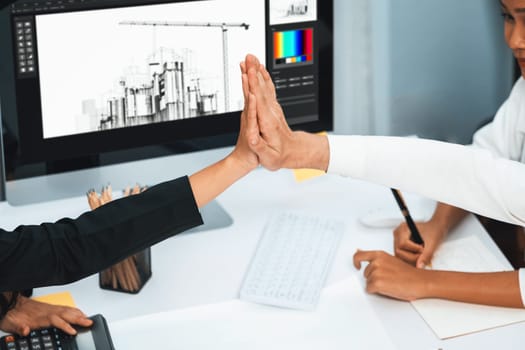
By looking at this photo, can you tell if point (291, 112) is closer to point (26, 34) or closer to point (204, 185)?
point (204, 185)

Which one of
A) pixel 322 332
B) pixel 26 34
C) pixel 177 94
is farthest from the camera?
pixel 177 94

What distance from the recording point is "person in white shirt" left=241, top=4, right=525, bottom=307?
4.28 ft

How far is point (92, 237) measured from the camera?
1.16 m

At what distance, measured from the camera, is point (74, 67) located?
143 cm

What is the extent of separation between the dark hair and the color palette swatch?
623mm

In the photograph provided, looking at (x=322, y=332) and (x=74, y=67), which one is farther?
(x=74, y=67)

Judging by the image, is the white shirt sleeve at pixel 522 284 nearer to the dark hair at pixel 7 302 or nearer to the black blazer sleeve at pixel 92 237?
the black blazer sleeve at pixel 92 237

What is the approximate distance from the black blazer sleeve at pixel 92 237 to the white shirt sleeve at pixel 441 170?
292 mm

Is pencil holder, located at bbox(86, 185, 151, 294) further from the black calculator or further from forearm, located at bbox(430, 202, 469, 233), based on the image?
forearm, located at bbox(430, 202, 469, 233)

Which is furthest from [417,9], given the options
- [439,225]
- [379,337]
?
[379,337]

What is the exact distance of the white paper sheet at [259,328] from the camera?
4.09 ft

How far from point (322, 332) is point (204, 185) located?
0.93 ft

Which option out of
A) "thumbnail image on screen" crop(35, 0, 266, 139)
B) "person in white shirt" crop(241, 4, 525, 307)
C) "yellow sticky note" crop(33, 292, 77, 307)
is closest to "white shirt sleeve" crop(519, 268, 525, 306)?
"person in white shirt" crop(241, 4, 525, 307)

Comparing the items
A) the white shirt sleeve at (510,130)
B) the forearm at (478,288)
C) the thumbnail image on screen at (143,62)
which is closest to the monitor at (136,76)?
the thumbnail image on screen at (143,62)
